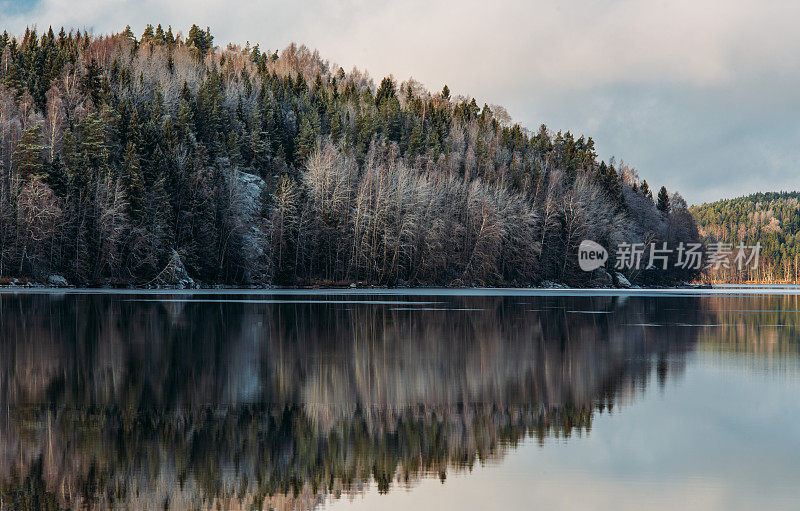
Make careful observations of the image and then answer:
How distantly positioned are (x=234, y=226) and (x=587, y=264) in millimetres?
62356

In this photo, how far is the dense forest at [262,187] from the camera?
83188mm

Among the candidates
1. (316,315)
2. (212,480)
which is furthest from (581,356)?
(316,315)

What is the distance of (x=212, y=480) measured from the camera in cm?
961

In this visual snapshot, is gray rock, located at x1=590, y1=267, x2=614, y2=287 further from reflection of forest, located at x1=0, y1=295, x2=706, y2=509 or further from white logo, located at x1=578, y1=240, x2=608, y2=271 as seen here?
reflection of forest, located at x1=0, y1=295, x2=706, y2=509

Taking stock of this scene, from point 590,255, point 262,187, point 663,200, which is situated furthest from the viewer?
point 663,200

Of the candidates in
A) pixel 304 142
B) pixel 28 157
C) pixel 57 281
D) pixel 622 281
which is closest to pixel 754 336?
pixel 57 281

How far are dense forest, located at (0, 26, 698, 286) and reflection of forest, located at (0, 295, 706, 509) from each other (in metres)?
57.5

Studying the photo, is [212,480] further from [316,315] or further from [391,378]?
[316,315]

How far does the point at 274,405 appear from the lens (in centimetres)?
1428

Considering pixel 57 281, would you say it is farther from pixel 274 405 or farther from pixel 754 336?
pixel 274 405

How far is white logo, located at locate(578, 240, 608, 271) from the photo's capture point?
127750 millimetres

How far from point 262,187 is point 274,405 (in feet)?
327

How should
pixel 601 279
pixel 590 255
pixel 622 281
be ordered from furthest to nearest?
pixel 622 281 → pixel 590 255 → pixel 601 279

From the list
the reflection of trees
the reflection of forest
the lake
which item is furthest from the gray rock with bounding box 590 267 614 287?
the lake
